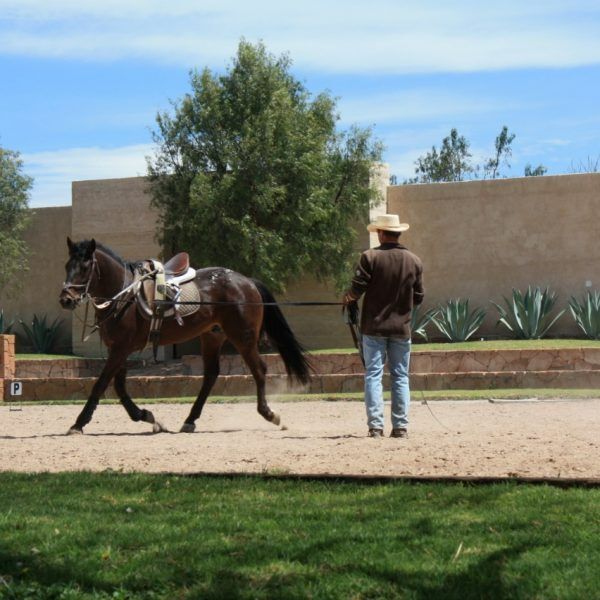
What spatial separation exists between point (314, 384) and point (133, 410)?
774 centimetres

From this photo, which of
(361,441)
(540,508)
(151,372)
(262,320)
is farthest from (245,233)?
(540,508)

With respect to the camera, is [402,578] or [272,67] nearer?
[402,578]

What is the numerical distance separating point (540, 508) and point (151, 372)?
20.2 meters

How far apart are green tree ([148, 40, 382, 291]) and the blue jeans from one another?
16474mm

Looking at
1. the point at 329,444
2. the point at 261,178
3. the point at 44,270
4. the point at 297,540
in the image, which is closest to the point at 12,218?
the point at 44,270

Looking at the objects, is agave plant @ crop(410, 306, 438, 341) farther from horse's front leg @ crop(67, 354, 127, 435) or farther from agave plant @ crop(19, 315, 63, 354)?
horse's front leg @ crop(67, 354, 127, 435)

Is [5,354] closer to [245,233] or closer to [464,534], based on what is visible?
[245,233]

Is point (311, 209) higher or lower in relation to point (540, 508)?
higher

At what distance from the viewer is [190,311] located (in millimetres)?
12703

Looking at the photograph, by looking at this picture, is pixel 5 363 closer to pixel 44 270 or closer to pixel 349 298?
pixel 349 298

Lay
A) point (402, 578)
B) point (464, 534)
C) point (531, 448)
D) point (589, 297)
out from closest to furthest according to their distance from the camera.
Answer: point (402, 578) < point (464, 534) < point (531, 448) < point (589, 297)

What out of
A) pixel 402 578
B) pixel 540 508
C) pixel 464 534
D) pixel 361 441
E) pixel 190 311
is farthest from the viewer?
pixel 190 311

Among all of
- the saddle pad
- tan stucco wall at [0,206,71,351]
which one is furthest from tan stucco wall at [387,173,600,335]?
the saddle pad

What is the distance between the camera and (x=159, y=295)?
41.2 ft
